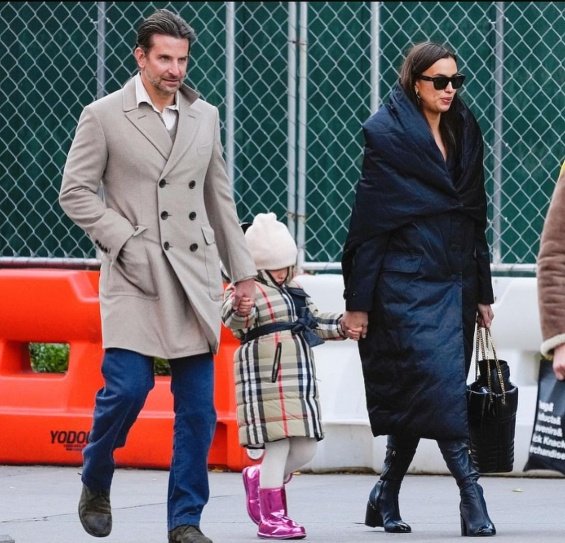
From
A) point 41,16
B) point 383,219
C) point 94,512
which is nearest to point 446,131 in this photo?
point 383,219

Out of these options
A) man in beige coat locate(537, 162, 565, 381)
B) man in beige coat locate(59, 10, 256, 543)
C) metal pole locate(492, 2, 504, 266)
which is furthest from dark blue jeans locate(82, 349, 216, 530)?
metal pole locate(492, 2, 504, 266)

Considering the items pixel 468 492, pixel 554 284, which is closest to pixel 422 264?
pixel 468 492

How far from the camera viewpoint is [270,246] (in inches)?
236

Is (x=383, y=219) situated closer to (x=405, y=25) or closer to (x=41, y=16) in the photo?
(x=405, y=25)

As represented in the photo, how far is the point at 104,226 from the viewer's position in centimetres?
521

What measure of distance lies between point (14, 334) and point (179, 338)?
10.5 feet

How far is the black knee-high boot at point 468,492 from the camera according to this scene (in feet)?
18.7

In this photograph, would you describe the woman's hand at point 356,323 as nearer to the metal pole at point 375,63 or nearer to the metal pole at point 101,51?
the metal pole at point 375,63

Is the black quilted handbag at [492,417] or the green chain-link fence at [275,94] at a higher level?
the green chain-link fence at [275,94]

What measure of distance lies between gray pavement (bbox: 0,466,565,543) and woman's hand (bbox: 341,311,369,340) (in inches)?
29.4

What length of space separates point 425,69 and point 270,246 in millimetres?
881

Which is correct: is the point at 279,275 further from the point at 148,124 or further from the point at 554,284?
the point at 554,284

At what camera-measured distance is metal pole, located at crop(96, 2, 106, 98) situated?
9.14 metres

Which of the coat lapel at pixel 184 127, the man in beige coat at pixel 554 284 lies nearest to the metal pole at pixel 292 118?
the coat lapel at pixel 184 127
